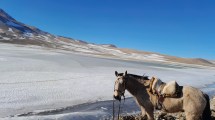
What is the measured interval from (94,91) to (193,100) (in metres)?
10.6

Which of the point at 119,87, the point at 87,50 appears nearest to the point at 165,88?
the point at 119,87

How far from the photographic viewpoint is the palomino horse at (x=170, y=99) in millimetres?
7633

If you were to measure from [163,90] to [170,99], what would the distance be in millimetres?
302

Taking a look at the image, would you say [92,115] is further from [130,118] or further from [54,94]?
[54,94]

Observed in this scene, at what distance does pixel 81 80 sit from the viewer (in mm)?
20875

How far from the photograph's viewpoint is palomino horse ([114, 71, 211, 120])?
763 centimetres

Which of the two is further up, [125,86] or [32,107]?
[125,86]

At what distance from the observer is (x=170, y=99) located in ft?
26.7

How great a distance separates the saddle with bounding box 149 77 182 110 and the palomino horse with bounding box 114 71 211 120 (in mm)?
85

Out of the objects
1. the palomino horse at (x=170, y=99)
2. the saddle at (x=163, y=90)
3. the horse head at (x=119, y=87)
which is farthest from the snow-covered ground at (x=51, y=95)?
the saddle at (x=163, y=90)

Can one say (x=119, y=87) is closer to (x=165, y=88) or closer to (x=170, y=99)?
(x=165, y=88)

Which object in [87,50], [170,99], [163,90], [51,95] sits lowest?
[51,95]

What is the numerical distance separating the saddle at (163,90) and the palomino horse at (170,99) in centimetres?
8

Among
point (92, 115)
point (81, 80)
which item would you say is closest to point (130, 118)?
point (92, 115)
